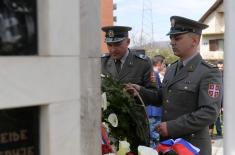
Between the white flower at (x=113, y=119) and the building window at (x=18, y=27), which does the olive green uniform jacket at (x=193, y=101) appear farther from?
the building window at (x=18, y=27)

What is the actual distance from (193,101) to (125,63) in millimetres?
1059

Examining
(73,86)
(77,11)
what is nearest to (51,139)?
(73,86)

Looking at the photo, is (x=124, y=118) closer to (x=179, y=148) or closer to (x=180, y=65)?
(x=179, y=148)

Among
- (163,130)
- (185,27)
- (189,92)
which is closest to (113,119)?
(163,130)

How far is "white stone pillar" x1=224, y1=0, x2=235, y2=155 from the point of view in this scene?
226 cm

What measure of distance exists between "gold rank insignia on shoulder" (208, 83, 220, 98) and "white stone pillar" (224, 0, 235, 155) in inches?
19.9

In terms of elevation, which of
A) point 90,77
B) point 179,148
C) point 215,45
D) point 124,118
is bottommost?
point 215,45

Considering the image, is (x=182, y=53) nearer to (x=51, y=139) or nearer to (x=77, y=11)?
(x=77, y=11)

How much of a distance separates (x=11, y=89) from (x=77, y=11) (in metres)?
0.47

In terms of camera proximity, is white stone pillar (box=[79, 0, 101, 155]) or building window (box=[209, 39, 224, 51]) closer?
white stone pillar (box=[79, 0, 101, 155])

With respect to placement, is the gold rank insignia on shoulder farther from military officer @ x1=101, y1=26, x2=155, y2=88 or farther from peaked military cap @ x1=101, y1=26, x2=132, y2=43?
peaked military cap @ x1=101, y1=26, x2=132, y2=43

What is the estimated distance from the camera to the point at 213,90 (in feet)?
9.34

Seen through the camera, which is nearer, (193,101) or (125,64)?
(193,101)

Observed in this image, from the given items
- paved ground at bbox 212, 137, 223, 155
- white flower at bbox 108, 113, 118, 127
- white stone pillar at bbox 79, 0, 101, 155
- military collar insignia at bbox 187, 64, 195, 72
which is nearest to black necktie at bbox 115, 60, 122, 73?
military collar insignia at bbox 187, 64, 195, 72
